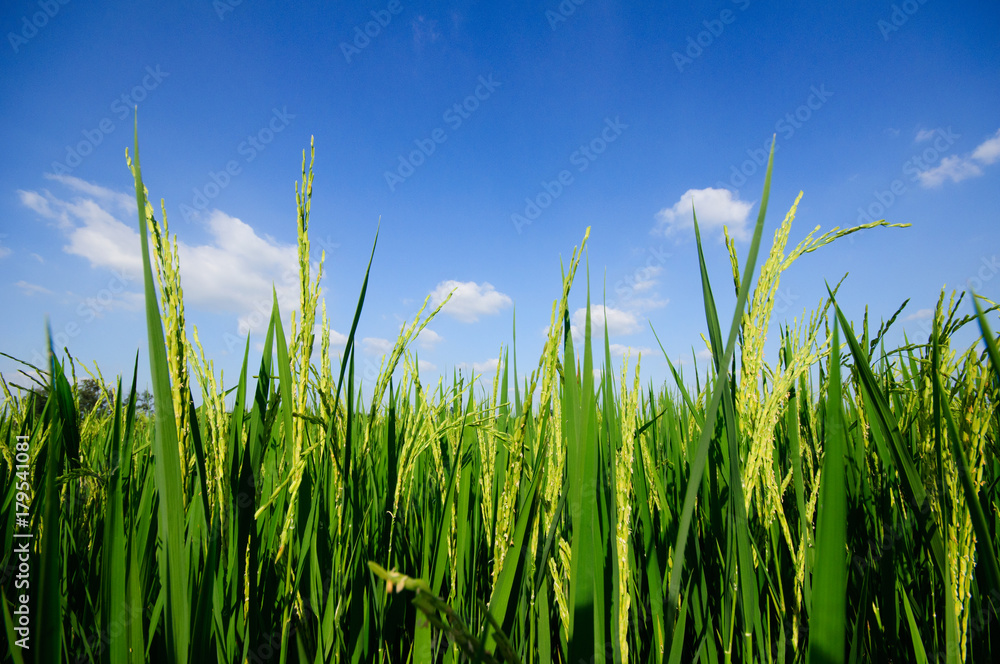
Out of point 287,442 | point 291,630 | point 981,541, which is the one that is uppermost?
point 287,442

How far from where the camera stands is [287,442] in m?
1.00

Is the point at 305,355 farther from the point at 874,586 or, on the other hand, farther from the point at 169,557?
the point at 874,586

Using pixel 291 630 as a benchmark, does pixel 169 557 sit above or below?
above

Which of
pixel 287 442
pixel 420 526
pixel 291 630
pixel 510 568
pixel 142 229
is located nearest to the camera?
pixel 142 229

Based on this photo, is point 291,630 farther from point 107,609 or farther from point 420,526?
point 420,526

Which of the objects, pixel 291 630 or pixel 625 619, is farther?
pixel 291 630

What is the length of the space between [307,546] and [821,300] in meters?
1.62

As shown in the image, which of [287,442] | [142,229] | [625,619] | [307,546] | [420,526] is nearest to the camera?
[142,229]

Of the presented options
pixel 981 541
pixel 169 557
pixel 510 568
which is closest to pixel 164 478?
pixel 169 557

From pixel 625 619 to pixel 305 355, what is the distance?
0.75 metres

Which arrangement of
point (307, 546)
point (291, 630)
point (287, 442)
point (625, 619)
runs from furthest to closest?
point (291, 630)
point (307, 546)
point (287, 442)
point (625, 619)

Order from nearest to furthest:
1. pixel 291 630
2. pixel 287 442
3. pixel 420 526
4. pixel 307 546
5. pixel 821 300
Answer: pixel 287 442 < pixel 307 546 < pixel 291 630 < pixel 821 300 < pixel 420 526

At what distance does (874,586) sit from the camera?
1448 millimetres

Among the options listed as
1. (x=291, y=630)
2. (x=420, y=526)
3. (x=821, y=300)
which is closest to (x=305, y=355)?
(x=291, y=630)
